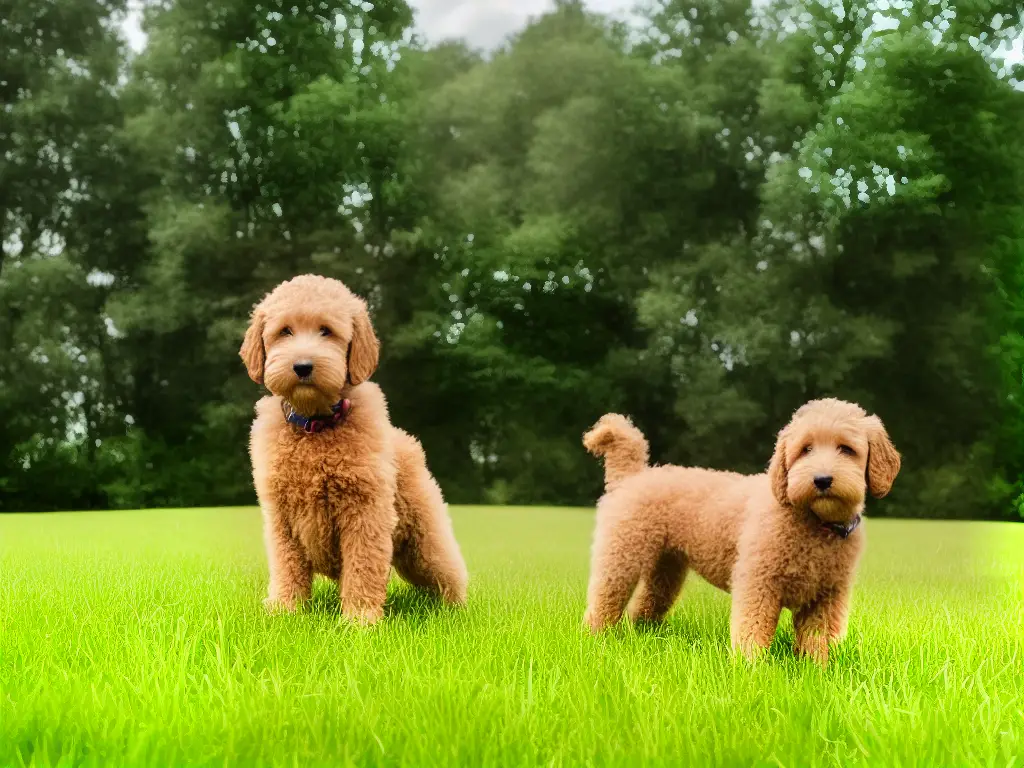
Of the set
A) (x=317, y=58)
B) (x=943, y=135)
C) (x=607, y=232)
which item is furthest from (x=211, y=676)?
(x=943, y=135)

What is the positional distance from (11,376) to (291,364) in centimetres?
858

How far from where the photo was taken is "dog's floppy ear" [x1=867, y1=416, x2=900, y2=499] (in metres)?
2.71

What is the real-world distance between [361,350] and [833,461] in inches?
65.8

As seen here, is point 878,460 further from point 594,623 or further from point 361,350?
point 361,350

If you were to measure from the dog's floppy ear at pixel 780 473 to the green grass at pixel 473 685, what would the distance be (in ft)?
1.66

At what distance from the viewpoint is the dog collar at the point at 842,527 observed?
276 cm

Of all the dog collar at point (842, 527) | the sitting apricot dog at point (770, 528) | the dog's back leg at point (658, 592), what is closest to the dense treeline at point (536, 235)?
the dog's back leg at point (658, 592)

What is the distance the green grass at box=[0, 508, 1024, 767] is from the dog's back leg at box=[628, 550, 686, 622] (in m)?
0.15

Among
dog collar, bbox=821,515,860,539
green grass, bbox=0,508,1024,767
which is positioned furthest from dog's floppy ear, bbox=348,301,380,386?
dog collar, bbox=821,515,860,539

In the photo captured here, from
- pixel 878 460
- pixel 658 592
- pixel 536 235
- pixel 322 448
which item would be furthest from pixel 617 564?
pixel 536 235

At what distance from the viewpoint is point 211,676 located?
2295 millimetres

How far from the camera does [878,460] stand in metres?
2.72

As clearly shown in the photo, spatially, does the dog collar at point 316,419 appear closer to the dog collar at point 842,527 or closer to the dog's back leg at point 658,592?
the dog's back leg at point 658,592

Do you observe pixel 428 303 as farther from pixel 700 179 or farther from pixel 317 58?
pixel 700 179
